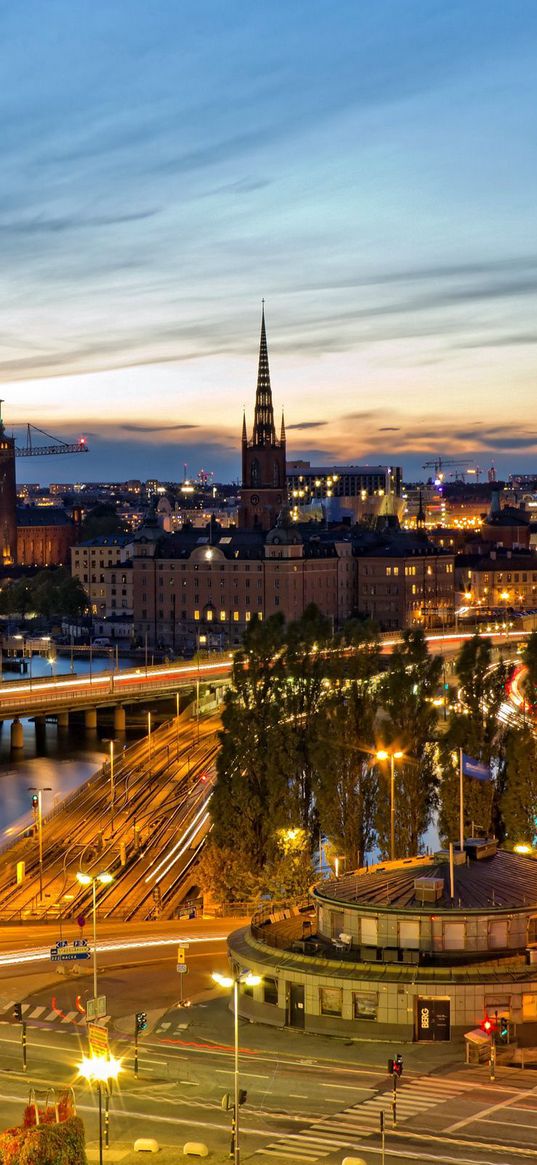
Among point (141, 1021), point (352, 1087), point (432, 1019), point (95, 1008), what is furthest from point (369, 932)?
point (95, 1008)

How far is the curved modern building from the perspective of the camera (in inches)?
967

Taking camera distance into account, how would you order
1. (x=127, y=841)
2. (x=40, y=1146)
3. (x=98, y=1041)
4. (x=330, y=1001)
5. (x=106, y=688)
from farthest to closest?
(x=106, y=688), (x=127, y=841), (x=330, y=1001), (x=98, y=1041), (x=40, y=1146)

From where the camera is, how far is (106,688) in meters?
86.9

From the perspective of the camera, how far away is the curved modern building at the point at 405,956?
2456 cm

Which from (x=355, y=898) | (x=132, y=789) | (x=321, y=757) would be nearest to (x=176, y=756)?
(x=132, y=789)

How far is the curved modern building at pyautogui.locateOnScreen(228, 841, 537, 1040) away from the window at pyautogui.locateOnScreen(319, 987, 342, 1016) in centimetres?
1

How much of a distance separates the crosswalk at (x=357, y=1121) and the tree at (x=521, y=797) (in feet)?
57.9

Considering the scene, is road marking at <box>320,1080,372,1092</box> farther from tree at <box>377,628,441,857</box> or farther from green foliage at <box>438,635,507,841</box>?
tree at <box>377,628,441,857</box>

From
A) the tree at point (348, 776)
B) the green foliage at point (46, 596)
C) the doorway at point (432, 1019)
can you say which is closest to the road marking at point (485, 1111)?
the doorway at point (432, 1019)

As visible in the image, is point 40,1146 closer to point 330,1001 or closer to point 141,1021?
point 141,1021

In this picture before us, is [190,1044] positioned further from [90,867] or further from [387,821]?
[90,867]

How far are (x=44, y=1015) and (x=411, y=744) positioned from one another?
1817cm

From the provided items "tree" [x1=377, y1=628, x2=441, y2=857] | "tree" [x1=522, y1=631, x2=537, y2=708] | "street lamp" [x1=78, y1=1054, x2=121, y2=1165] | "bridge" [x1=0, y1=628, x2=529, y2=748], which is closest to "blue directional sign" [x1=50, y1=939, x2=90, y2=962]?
"street lamp" [x1=78, y1=1054, x2=121, y2=1165]

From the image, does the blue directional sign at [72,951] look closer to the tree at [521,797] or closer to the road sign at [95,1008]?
the road sign at [95,1008]
